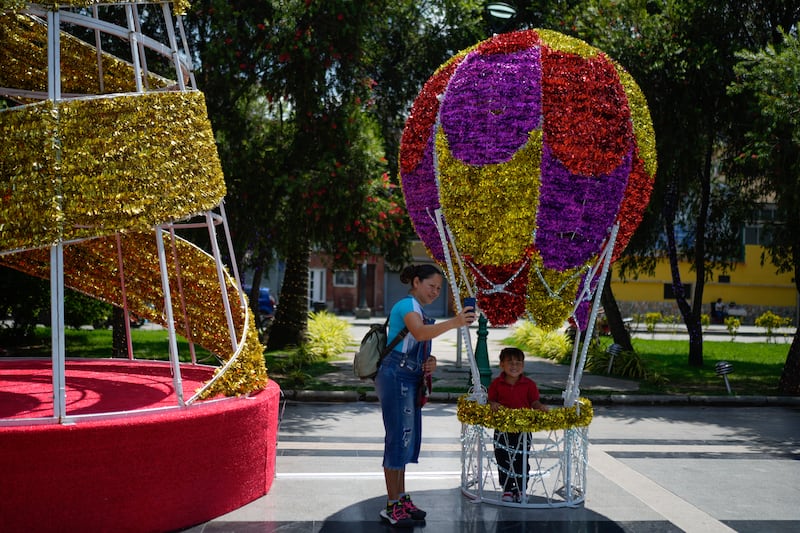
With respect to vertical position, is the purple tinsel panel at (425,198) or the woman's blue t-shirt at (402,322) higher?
the purple tinsel panel at (425,198)

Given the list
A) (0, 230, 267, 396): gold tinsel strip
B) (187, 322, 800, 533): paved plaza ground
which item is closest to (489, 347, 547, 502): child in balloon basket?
(187, 322, 800, 533): paved plaza ground

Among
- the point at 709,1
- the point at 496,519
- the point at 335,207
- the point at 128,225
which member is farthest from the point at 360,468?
the point at 709,1

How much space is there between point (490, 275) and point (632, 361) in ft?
38.2

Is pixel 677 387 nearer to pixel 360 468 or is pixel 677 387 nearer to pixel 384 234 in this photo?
pixel 384 234

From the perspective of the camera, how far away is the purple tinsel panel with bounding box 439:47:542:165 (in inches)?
244

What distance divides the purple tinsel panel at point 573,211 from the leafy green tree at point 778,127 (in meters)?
7.65

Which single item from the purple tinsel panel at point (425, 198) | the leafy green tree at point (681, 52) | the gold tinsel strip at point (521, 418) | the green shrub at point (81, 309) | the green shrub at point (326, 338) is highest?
the leafy green tree at point (681, 52)

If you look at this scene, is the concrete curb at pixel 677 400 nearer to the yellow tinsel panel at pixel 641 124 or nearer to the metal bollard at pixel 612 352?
the metal bollard at pixel 612 352

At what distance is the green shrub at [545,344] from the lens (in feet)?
71.3

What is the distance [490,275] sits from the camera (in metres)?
6.56

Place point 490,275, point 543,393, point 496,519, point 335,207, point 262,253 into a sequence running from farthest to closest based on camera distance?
point 262,253 < point 543,393 < point 335,207 < point 490,275 < point 496,519

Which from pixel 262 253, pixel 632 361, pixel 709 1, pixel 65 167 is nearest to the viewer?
pixel 65 167

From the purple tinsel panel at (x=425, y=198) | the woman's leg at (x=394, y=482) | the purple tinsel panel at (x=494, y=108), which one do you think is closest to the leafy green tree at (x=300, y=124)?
the purple tinsel panel at (x=425, y=198)

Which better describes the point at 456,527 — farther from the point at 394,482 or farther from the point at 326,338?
the point at 326,338
